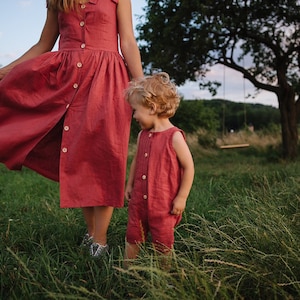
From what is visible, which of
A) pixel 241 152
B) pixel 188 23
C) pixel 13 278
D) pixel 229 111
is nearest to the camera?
pixel 13 278

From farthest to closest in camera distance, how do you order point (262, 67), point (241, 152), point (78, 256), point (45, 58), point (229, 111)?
point (229, 111) → point (241, 152) → point (262, 67) → point (45, 58) → point (78, 256)

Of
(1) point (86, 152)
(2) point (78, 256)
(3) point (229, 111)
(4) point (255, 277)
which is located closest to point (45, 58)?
(1) point (86, 152)

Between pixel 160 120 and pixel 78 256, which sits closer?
pixel 160 120

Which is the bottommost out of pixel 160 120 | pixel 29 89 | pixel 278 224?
pixel 278 224

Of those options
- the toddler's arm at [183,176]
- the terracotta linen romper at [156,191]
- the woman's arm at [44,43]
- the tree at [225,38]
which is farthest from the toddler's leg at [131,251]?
the tree at [225,38]

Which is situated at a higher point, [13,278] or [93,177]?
[93,177]

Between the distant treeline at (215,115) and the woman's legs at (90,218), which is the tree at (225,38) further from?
the distant treeline at (215,115)

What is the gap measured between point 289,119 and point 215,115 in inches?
1184

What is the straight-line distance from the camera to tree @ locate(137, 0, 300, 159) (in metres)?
10.4

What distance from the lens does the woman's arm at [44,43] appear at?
3252 mm

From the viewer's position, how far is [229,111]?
126 ft

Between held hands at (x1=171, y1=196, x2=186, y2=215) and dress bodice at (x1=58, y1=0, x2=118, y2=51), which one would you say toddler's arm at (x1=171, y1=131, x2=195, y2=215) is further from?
dress bodice at (x1=58, y1=0, x2=118, y2=51)

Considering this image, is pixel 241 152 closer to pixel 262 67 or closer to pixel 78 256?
pixel 262 67

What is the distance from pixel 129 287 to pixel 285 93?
31.2 feet
